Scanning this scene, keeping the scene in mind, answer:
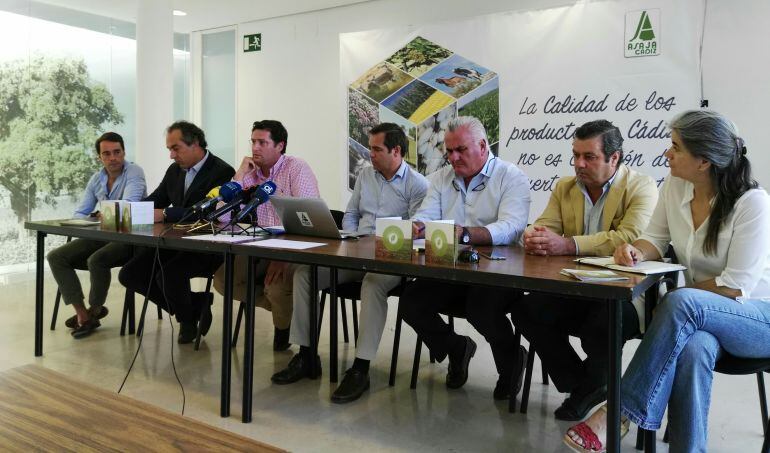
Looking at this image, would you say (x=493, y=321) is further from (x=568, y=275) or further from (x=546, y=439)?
(x=568, y=275)

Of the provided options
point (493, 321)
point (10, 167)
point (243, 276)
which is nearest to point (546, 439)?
point (493, 321)

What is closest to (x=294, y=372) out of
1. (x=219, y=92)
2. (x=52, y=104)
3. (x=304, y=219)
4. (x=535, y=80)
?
(x=304, y=219)

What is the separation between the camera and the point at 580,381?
8.11 ft

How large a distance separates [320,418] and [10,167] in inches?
189

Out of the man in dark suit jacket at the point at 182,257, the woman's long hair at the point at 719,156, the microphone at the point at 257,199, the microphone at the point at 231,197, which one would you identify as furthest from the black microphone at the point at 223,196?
the woman's long hair at the point at 719,156

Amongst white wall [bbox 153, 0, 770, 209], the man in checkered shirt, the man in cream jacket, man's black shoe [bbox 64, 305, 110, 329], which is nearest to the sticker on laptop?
the man in checkered shirt

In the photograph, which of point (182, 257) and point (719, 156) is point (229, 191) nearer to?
point (182, 257)

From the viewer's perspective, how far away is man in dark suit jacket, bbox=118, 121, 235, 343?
11.0 feet

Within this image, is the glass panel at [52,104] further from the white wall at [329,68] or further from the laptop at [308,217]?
the laptop at [308,217]

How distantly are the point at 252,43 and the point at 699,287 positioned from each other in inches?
217

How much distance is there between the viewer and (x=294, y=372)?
2.94 metres

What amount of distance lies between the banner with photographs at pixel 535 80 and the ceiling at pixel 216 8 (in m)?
0.59

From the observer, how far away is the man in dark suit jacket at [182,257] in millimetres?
3367

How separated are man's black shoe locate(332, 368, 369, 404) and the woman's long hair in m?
1.44
